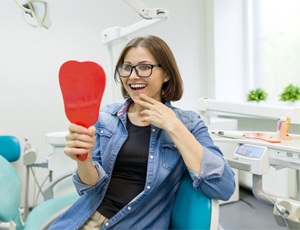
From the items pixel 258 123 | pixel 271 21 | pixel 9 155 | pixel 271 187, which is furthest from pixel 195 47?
pixel 9 155

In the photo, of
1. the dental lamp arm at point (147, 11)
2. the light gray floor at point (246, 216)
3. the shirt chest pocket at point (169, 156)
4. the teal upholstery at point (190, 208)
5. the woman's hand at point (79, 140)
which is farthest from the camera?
the light gray floor at point (246, 216)

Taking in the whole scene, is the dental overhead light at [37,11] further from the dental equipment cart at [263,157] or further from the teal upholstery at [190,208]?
the dental equipment cart at [263,157]

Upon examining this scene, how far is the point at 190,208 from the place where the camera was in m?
0.99

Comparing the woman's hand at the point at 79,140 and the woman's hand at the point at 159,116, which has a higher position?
the woman's hand at the point at 159,116

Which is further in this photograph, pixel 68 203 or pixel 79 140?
pixel 68 203

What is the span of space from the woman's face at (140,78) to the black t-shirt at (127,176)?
176mm

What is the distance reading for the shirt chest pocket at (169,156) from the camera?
3.48 feet

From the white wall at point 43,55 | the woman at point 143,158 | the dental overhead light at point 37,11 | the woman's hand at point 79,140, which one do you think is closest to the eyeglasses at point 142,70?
the woman at point 143,158

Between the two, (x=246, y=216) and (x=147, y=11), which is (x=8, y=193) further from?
(x=246, y=216)

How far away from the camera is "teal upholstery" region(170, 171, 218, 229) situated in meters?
0.93

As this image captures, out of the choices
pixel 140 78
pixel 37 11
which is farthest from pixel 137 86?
pixel 37 11

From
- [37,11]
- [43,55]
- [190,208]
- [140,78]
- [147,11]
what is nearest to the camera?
[190,208]

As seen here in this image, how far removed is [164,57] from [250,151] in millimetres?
689

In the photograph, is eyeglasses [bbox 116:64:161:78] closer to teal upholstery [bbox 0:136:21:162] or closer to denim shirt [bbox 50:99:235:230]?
denim shirt [bbox 50:99:235:230]
